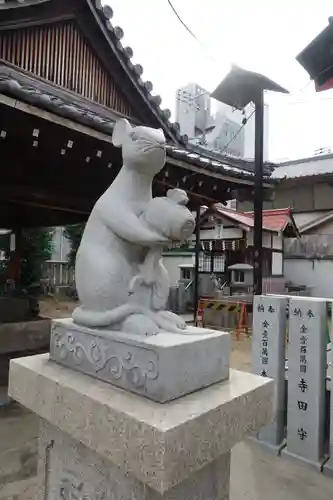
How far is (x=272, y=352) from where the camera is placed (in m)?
3.41

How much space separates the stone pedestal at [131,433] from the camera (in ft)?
4.02

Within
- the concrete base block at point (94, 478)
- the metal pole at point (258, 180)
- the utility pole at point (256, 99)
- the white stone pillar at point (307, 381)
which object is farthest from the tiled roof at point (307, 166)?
the concrete base block at point (94, 478)

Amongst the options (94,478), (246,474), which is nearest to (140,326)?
(94,478)

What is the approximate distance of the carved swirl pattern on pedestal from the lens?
56.0 inches

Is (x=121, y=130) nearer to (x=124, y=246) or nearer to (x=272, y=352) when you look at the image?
(x=124, y=246)

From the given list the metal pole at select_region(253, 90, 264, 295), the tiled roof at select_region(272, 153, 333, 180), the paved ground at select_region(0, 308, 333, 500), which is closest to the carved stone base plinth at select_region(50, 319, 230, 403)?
the paved ground at select_region(0, 308, 333, 500)

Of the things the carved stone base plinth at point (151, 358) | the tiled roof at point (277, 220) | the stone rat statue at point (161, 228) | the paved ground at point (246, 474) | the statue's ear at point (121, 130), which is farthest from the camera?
the tiled roof at point (277, 220)

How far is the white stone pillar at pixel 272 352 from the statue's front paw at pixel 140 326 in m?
2.14

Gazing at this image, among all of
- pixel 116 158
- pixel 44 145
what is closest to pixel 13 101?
pixel 44 145

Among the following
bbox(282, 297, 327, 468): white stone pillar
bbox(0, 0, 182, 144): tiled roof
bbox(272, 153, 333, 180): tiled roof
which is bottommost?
bbox(282, 297, 327, 468): white stone pillar

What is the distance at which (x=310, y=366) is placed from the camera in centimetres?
313

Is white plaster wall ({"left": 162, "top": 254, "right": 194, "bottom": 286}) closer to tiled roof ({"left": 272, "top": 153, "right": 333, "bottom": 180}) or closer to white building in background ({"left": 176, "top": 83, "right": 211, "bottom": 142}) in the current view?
white building in background ({"left": 176, "top": 83, "right": 211, "bottom": 142})

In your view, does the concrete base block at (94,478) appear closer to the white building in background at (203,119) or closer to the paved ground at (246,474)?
the paved ground at (246,474)

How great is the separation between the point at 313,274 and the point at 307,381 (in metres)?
12.2
